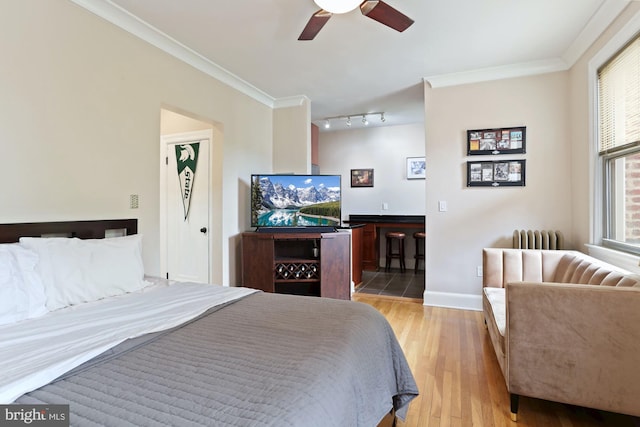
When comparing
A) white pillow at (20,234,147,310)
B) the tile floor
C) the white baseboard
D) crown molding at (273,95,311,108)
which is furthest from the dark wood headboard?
the white baseboard

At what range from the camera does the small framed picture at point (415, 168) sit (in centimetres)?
580

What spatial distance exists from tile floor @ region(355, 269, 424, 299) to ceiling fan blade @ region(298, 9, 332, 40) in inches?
128

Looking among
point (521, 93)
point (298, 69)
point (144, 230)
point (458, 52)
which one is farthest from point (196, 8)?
point (521, 93)

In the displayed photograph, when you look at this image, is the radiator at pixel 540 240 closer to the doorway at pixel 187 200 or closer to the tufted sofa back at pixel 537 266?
the tufted sofa back at pixel 537 266

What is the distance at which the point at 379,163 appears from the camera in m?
6.09

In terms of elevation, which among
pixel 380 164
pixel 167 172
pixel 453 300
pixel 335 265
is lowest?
pixel 453 300

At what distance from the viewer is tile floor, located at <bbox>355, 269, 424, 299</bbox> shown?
4330mm

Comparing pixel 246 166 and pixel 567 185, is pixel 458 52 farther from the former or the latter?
pixel 246 166

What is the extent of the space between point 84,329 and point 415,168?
5.46 meters

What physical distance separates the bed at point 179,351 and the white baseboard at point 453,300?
232 cm

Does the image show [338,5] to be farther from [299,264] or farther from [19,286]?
[299,264]

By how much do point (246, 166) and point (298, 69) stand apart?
1310 mm

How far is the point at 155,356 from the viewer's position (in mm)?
1124

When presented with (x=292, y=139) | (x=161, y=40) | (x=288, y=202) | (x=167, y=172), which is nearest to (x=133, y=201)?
(x=161, y=40)
